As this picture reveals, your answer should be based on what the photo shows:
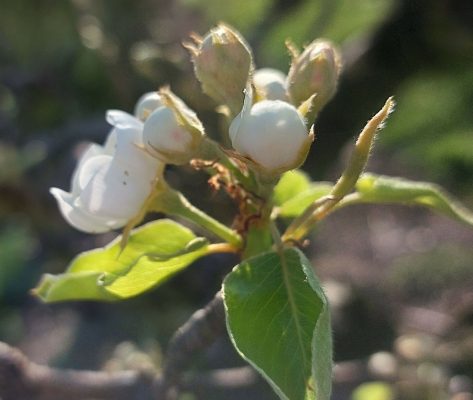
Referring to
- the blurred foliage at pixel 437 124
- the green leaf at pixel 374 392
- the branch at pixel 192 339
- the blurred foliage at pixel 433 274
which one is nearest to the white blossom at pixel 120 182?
the branch at pixel 192 339

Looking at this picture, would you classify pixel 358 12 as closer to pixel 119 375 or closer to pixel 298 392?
pixel 119 375

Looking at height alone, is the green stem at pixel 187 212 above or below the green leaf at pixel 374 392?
above

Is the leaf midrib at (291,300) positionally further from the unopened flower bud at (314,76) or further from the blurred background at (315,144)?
the blurred background at (315,144)

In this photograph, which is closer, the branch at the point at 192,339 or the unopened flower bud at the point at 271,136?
the unopened flower bud at the point at 271,136

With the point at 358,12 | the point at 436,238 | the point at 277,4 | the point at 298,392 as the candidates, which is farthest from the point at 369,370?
the point at 436,238

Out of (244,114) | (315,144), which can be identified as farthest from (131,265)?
(315,144)

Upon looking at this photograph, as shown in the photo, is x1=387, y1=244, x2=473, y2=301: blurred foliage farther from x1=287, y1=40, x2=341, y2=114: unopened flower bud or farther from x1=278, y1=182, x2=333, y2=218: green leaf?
x1=287, y1=40, x2=341, y2=114: unopened flower bud

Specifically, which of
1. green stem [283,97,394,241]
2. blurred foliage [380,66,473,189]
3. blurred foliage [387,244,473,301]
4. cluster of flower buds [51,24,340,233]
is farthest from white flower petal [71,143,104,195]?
blurred foliage [387,244,473,301]
